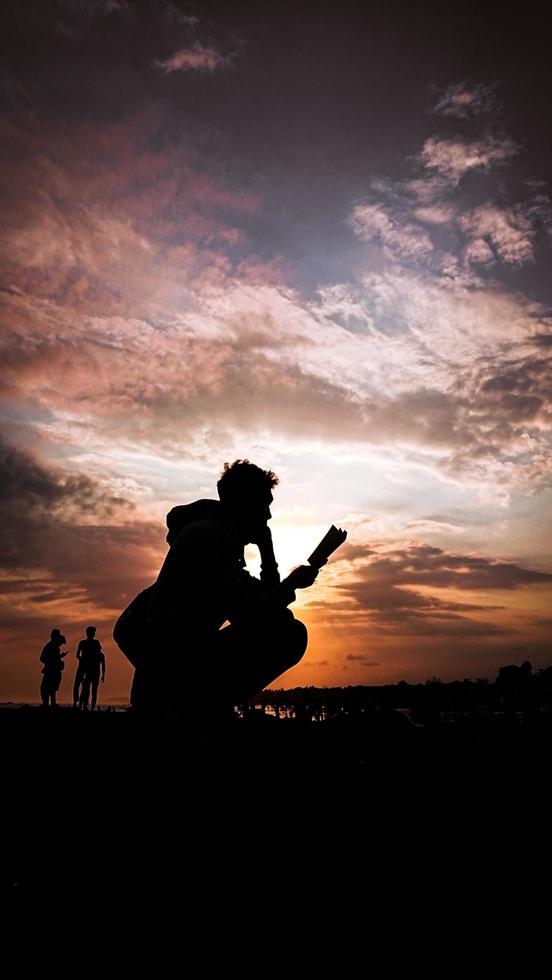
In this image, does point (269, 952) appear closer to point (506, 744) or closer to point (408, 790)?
point (408, 790)

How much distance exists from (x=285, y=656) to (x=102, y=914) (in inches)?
73.5

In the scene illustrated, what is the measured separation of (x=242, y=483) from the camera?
11.4ft

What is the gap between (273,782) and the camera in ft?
10.8

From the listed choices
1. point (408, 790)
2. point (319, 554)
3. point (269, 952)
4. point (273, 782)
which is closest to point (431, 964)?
point (269, 952)

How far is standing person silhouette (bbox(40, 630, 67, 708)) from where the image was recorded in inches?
625

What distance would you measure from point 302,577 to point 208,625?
634 millimetres

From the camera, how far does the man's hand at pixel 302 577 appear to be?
3355mm

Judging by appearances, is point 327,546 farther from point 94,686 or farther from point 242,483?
point 94,686

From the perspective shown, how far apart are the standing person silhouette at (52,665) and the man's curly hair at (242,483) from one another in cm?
1432

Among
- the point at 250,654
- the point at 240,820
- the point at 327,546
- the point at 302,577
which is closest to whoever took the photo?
the point at 240,820

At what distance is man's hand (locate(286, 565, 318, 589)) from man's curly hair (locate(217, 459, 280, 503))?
0.52 meters

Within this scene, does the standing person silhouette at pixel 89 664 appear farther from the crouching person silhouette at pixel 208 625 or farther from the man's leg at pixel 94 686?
the crouching person silhouette at pixel 208 625

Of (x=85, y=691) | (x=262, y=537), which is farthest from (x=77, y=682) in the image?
(x=262, y=537)

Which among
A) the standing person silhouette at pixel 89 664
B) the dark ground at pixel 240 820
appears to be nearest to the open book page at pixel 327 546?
the dark ground at pixel 240 820
